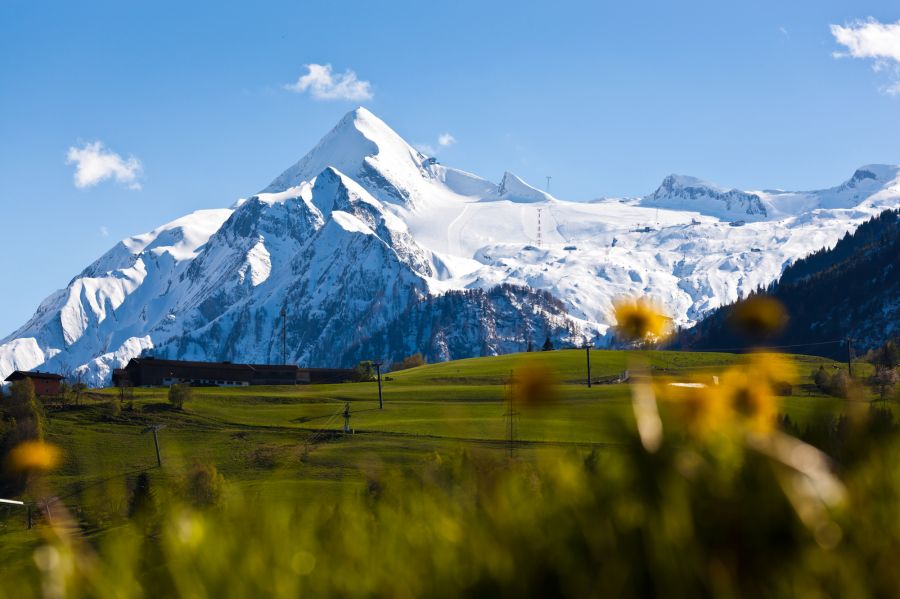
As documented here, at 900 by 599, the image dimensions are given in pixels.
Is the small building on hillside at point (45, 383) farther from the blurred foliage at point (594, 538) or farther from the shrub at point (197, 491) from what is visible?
the blurred foliage at point (594, 538)

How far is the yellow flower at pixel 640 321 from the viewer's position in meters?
5.73

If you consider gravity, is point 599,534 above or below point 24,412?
above

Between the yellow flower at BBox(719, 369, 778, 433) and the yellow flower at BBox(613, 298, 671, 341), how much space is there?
2.86ft

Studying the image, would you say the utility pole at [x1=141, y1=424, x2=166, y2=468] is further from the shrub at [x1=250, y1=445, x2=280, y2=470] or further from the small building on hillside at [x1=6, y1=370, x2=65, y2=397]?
the small building on hillside at [x1=6, y1=370, x2=65, y2=397]

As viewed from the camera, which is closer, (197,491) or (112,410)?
(197,491)

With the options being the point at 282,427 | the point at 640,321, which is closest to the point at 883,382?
the point at 640,321

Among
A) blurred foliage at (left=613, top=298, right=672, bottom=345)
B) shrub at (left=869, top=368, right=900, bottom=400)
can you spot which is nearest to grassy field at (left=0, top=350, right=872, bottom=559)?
shrub at (left=869, top=368, right=900, bottom=400)

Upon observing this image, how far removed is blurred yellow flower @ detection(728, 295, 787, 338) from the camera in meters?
5.29

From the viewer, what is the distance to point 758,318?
17.2ft

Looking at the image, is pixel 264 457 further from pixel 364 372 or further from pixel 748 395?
pixel 364 372

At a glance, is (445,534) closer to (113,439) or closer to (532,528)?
(532,528)

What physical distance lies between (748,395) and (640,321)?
1.16 meters

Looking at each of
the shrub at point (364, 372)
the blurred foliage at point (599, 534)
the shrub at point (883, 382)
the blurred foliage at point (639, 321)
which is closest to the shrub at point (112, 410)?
the shrub at point (364, 372)

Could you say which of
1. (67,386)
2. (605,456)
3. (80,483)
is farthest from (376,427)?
(605,456)
